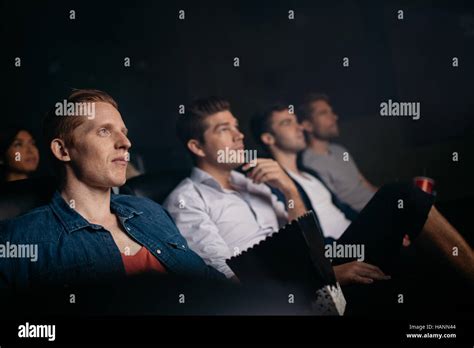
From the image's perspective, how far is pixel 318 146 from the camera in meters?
4.21

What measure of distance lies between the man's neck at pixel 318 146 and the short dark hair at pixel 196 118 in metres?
0.52

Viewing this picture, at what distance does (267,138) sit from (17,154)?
1.37m

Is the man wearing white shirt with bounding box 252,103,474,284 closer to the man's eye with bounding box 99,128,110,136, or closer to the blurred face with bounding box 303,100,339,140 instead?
the blurred face with bounding box 303,100,339,140

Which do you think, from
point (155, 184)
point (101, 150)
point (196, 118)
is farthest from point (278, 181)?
point (101, 150)

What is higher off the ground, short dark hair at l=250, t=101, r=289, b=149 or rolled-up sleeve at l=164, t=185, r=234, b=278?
short dark hair at l=250, t=101, r=289, b=149

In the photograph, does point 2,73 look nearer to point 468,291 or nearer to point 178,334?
point 178,334

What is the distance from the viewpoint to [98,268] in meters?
3.83

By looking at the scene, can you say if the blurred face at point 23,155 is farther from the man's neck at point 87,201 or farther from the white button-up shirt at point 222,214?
the white button-up shirt at point 222,214

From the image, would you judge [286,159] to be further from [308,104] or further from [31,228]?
[31,228]

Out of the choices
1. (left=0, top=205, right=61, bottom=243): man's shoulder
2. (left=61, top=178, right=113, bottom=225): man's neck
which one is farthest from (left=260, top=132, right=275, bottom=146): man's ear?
(left=0, top=205, right=61, bottom=243): man's shoulder

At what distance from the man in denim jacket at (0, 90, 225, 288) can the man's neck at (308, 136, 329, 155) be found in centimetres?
91

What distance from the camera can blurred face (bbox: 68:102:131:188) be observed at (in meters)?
3.88

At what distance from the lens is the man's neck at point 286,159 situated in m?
4.17

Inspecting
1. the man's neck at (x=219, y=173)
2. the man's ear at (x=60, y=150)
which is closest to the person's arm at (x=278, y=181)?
the man's neck at (x=219, y=173)
